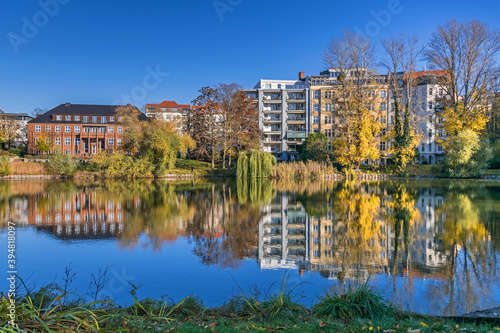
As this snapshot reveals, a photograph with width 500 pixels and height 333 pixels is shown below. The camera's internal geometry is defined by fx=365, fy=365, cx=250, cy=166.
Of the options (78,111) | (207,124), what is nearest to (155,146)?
(207,124)

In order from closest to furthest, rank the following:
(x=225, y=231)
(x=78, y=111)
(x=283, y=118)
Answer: (x=225, y=231) < (x=283, y=118) < (x=78, y=111)

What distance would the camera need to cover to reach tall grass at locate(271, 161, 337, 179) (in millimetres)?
45531

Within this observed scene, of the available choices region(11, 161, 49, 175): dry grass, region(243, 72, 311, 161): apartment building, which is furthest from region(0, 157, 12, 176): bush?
region(243, 72, 311, 161): apartment building

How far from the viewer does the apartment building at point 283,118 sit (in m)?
72.9

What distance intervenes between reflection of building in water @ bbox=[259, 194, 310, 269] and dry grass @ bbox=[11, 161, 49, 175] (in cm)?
4188

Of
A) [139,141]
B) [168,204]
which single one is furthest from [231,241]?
[139,141]

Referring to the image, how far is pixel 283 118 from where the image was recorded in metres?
74.2

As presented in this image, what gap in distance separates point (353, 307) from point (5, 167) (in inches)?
2048

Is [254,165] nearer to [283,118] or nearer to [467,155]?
[467,155]

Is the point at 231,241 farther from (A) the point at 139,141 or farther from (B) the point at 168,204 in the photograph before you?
(A) the point at 139,141

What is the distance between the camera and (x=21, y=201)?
852 inches

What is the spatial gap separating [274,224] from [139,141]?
126ft

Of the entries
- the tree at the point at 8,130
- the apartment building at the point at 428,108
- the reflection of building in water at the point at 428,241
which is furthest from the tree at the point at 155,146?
the apartment building at the point at 428,108

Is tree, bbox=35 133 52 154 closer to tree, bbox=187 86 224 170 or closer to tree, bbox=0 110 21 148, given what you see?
tree, bbox=0 110 21 148
